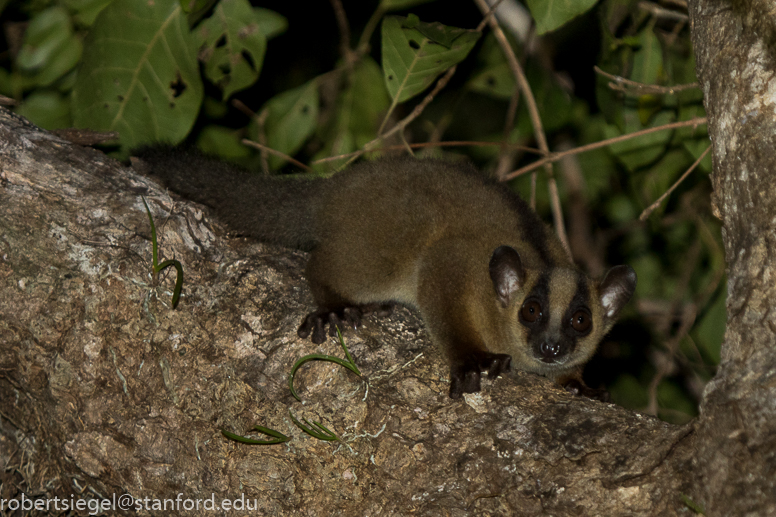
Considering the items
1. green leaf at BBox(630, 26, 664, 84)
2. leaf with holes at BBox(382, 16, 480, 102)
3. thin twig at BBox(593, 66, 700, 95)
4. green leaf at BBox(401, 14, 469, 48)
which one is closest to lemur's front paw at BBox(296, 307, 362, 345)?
leaf with holes at BBox(382, 16, 480, 102)

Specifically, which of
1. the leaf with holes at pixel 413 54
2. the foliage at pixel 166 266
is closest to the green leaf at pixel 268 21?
the leaf with holes at pixel 413 54

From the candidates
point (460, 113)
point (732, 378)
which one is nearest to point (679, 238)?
point (460, 113)

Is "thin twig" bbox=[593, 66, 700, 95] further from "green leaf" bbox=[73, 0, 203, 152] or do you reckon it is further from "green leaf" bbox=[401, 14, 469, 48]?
"green leaf" bbox=[73, 0, 203, 152]

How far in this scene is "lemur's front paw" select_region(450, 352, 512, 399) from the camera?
2.73 m

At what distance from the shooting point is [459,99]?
213 inches

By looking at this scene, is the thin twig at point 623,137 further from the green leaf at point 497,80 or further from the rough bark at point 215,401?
the rough bark at point 215,401

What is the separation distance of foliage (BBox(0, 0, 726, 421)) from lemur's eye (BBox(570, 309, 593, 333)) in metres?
1.06

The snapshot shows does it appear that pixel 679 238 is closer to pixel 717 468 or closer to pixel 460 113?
pixel 460 113

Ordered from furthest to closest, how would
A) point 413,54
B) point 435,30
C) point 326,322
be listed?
point 413,54 → point 435,30 → point 326,322

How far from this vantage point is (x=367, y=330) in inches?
123

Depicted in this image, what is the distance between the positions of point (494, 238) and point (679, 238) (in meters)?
2.93

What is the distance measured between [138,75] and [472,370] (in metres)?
2.55

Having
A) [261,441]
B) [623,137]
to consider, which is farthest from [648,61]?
[261,441]

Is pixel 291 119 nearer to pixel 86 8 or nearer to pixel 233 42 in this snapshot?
pixel 233 42
